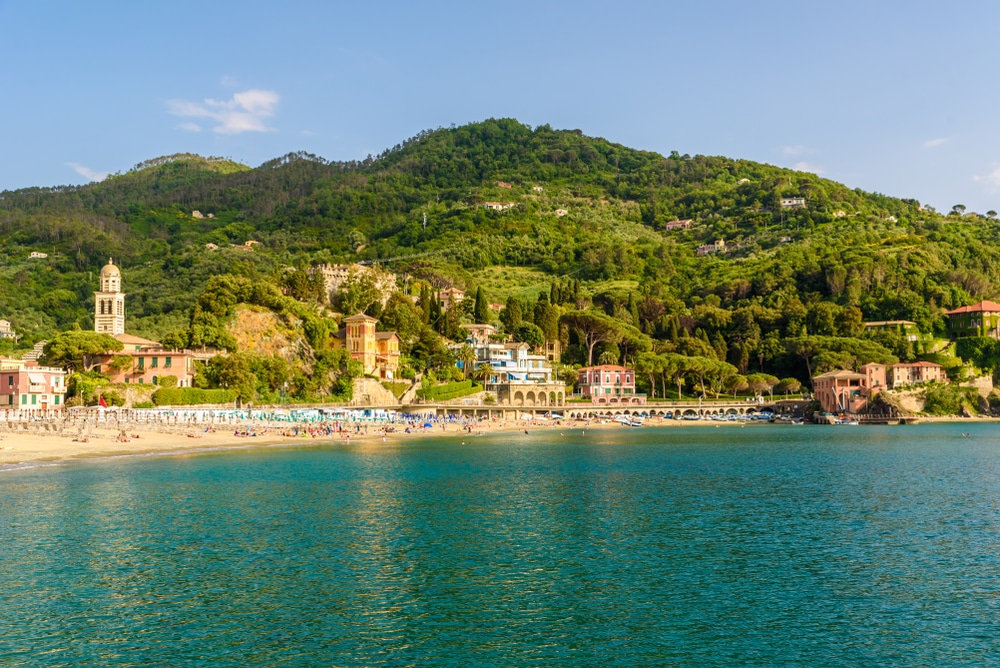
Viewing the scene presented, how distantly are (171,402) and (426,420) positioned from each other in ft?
78.4

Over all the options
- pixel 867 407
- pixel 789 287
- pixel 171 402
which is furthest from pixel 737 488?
pixel 789 287

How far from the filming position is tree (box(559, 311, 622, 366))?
112 meters

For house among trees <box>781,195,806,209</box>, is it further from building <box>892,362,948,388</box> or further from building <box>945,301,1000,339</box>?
building <box>892,362,948,388</box>

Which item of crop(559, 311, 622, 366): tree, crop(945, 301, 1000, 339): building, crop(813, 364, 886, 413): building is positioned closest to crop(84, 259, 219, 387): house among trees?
crop(559, 311, 622, 366): tree

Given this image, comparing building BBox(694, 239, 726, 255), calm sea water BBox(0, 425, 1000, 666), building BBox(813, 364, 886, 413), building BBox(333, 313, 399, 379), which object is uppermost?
building BBox(694, 239, 726, 255)

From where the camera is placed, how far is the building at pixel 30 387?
6253 centimetres

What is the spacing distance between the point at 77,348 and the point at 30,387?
512cm

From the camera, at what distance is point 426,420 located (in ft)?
269

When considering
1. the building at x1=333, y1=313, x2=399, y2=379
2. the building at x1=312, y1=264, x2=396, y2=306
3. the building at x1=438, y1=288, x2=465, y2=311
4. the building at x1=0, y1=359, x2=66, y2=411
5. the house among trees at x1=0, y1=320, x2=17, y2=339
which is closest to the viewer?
the building at x1=0, y1=359, x2=66, y2=411

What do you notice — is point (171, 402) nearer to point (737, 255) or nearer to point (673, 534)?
point (673, 534)

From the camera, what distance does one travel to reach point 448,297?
116 m

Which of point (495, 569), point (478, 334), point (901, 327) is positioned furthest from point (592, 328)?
point (495, 569)

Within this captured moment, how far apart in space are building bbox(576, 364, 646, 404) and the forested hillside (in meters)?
7.66

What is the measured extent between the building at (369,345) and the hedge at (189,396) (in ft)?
58.1
